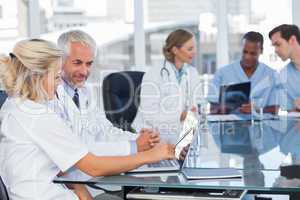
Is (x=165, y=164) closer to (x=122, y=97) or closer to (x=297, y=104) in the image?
(x=122, y=97)

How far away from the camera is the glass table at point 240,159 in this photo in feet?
5.49

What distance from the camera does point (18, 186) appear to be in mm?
1729

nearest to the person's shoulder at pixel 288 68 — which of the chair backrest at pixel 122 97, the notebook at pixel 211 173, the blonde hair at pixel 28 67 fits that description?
the chair backrest at pixel 122 97

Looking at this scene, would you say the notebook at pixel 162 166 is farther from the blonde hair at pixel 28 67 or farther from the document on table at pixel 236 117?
the document on table at pixel 236 117

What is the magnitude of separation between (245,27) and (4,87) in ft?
14.5

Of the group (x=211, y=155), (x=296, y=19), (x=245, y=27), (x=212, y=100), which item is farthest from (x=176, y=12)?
(x=211, y=155)

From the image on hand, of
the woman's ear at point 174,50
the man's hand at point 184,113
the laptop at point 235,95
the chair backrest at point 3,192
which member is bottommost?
the chair backrest at point 3,192

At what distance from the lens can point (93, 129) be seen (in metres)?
2.71

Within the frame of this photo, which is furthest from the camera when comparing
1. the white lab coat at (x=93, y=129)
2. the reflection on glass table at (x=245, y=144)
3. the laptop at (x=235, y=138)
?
the laptop at (x=235, y=138)

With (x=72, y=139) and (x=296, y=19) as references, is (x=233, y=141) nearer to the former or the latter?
(x=72, y=139)

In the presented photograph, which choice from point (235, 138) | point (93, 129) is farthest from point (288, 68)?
point (93, 129)

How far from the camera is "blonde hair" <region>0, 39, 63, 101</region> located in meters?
1.72

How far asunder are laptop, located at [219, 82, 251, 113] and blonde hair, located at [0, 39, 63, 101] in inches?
84.6

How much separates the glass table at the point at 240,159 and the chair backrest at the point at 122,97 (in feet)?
2.28
